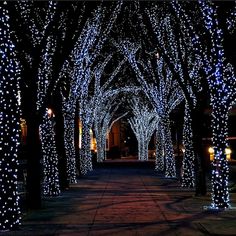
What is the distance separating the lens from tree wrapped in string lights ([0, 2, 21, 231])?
13531 mm

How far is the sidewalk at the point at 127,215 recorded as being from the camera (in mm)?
13141

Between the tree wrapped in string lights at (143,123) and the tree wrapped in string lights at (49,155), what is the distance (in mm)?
32793

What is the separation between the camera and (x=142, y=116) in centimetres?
5525

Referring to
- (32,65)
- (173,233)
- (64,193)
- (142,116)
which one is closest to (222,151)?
(173,233)

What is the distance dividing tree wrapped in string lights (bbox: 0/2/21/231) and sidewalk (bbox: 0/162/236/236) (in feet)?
1.70

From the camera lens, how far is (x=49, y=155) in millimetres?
21391

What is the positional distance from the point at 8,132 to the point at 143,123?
42273 mm

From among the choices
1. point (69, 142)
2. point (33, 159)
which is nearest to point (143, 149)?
point (69, 142)

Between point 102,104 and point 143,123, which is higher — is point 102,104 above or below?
above

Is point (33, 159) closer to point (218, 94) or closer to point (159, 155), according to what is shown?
point (218, 94)

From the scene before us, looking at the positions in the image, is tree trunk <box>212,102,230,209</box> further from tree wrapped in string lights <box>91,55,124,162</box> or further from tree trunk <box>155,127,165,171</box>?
tree wrapped in string lights <box>91,55,124,162</box>

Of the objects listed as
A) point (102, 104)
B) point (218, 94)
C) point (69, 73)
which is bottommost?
point (218, 94)

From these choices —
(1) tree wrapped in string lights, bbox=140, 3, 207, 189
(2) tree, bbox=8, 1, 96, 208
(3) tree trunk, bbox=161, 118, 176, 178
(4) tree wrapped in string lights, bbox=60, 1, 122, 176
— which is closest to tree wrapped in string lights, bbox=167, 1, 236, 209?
(1) tree wrapped in string lights, bbox=140, 3, 207, 189

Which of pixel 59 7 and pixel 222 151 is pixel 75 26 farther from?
pixel 222 151
